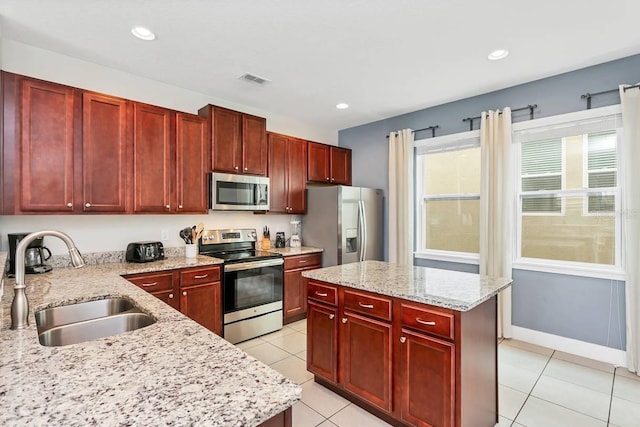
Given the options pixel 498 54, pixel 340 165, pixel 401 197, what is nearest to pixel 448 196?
pixel 401 197

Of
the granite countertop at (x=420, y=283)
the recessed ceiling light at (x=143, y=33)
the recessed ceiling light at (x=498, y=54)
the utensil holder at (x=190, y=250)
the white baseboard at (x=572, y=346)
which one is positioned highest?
the recessed ceiling light at (x=498, y=54)

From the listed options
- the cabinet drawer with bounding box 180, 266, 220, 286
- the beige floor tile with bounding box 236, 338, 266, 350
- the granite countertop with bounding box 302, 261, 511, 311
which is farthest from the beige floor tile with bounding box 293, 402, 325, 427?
the cabinet drawer with bounding box 180, 266, 220, 286

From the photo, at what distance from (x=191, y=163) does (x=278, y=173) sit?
119 centimetres

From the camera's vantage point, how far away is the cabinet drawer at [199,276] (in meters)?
2.98

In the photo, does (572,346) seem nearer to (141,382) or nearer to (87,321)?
(141,382)

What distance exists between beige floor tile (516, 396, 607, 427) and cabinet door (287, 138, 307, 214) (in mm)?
3148

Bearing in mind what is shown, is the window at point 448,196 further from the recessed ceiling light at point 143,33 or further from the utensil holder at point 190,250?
the recessed ceiling light at point 143,33

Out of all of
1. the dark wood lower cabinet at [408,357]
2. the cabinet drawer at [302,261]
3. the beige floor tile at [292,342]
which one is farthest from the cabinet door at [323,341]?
the cabinet drawer at [302,261]

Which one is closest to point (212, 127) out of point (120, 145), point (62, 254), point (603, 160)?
point (120, 145)

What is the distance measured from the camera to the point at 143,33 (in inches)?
94.9

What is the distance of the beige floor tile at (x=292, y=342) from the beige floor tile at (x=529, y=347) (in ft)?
6.95

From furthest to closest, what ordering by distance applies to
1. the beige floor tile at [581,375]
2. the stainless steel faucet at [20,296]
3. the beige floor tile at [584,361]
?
the beige floor tile at [584,361] → the beige floor tile at [581,375] → the stainless steel faucet at [20,296]

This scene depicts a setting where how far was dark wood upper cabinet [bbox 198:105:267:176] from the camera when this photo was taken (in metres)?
3.49

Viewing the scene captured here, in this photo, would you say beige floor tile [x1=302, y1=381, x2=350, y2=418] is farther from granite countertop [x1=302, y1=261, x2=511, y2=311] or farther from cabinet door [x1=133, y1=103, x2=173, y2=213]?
cabinet door [x1=133, y1=103, x2=173, y2=213]
